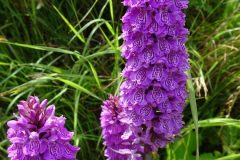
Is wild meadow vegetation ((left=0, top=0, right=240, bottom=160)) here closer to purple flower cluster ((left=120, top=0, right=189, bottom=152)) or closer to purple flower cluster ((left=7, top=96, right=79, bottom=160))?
purple flower cluster ((left=120, top=0, right=189, bottom=152))

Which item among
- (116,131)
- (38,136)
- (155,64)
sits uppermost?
(155,64)

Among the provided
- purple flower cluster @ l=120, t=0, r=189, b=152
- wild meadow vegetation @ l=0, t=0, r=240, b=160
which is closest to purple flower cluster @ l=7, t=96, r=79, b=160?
purple flower cluster @ l=120, t=0, r=189, b=152

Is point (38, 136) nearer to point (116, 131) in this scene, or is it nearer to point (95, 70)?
point (116, 131)

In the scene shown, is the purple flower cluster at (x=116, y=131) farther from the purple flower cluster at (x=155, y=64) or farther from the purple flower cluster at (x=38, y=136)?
the purple flower cluster at (x=38, y=136)

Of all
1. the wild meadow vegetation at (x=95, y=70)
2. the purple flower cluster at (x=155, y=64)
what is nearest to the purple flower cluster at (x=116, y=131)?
the purple flower cluster at (x=155, y=64)

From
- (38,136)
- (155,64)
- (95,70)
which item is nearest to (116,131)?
(155,64)

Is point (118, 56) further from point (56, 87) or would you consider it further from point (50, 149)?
point (50, 149)

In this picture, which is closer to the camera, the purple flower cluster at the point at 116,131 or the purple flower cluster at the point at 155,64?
the purple flower cluster at the point at 155,64

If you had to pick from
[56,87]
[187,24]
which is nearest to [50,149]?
[56,87]
